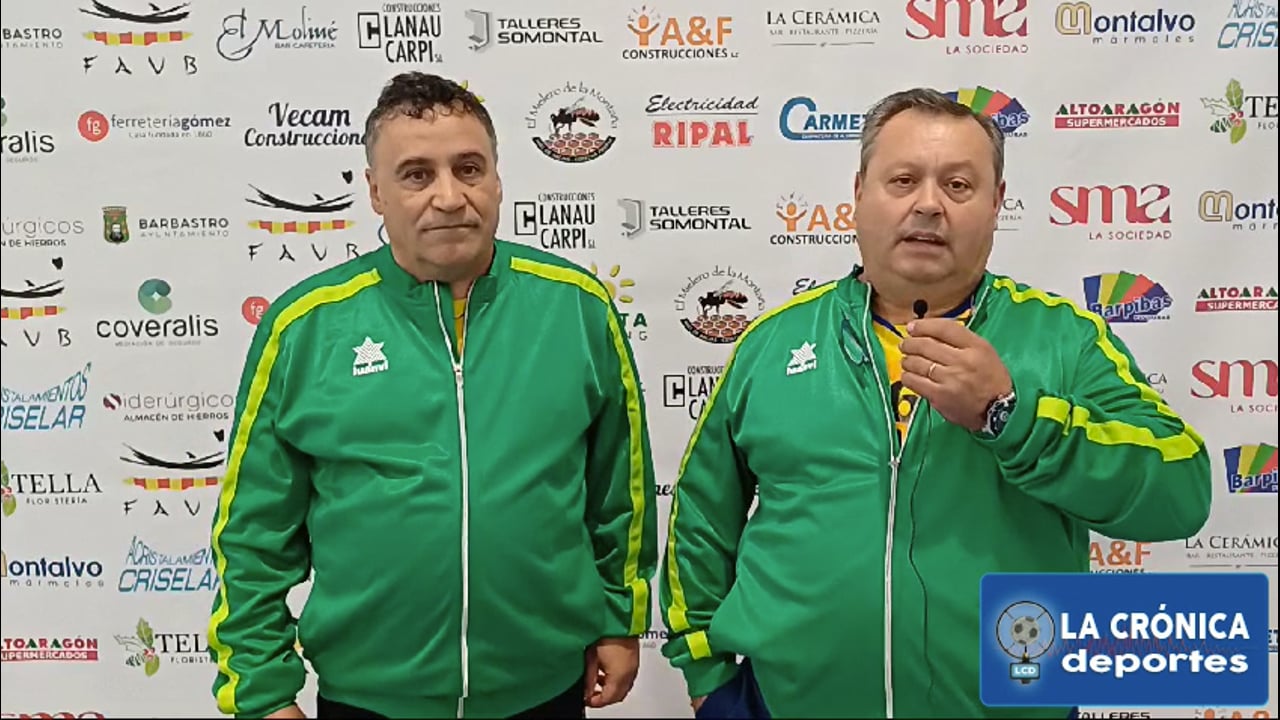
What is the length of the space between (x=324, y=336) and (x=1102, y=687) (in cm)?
110

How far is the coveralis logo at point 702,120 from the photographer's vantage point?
2047 millimetres

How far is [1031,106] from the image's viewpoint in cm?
203

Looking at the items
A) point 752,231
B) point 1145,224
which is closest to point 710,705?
point 752,231

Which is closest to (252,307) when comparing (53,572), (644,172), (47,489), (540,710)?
(47,489)

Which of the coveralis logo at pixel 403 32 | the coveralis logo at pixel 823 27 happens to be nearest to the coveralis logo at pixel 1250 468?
the coveralis logo at pixel 823 27

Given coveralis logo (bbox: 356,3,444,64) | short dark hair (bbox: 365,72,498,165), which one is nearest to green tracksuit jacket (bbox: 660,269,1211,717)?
short dark hair (bbox: 365,72,498,165)

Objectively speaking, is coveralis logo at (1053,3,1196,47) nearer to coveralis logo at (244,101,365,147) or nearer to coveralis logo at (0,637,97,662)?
coveralis logo at (244,101,365,147)

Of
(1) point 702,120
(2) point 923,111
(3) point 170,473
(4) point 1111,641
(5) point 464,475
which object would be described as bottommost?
(4) point 1111,641

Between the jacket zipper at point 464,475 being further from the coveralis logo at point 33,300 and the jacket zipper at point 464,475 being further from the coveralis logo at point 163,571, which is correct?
the coveralis logo at point 33,300

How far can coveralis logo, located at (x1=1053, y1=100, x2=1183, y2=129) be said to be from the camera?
202 cm

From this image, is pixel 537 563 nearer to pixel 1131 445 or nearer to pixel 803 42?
pixel 1131 445

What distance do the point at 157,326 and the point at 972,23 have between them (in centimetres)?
165

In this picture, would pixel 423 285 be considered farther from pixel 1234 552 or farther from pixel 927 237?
pixel 1234 552

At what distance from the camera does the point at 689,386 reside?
7.04 ft
